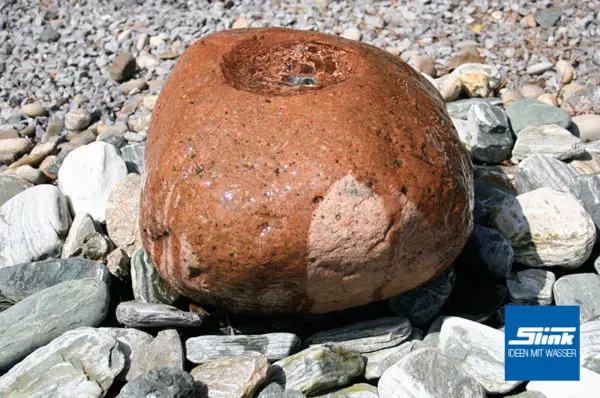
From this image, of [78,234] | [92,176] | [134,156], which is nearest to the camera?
[78,234]

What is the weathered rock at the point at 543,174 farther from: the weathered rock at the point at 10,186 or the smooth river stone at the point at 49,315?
the weathered rock at the point at 10,186

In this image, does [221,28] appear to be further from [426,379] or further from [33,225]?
[426,379]

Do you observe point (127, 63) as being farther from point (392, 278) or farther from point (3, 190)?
point (392, 278)

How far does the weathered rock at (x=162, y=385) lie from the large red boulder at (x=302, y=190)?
0.44 metres

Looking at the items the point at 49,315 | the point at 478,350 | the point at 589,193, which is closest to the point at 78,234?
the point at 49,315

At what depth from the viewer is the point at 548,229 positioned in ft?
11.6

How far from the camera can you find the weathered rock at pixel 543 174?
3.97 m

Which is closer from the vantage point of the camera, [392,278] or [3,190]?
[392,278]

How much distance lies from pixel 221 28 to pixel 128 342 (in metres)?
3.65

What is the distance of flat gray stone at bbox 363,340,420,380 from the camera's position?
2.99m

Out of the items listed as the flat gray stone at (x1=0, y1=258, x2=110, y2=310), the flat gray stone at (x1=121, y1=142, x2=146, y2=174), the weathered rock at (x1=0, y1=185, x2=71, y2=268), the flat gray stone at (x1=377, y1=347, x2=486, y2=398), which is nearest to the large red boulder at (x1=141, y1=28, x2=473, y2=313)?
the flat gray stone at (x1=377, y1=347, x2=486, y2=398)

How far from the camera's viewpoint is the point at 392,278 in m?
2.92

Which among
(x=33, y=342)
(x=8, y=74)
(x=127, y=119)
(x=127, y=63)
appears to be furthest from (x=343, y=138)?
(x=8, y=74)

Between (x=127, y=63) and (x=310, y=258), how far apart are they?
372cm
